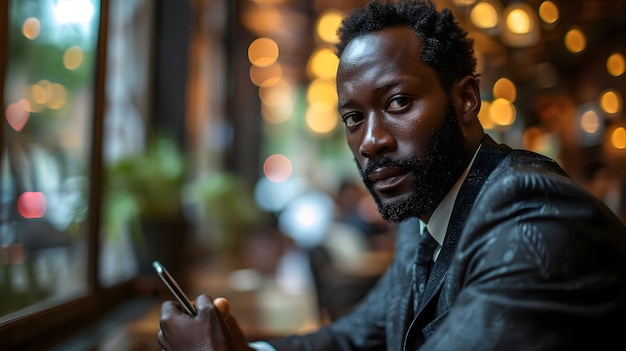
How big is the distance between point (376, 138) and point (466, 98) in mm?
247

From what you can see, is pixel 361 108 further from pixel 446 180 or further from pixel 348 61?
pixel 446 180

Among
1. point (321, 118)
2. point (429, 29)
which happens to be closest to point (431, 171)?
point (429, 29)

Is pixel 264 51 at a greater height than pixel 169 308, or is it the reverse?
pixel 264 51

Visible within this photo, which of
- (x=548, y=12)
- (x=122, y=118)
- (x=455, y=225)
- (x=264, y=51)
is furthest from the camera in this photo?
(x=264, y=51)

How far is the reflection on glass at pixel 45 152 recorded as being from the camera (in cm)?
174

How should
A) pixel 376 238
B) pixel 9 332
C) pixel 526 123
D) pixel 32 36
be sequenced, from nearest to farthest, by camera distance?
pixel 9 332, pixel 32 36, pixel 526 123, pixel 376 238

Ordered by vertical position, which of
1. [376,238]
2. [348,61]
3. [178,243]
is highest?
[348,61]

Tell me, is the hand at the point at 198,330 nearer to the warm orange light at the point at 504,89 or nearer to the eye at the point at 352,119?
the eye at the point at 352,119

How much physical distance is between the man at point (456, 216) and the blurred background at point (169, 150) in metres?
0.69

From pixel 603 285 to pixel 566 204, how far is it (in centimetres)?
13

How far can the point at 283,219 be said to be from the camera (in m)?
9.93

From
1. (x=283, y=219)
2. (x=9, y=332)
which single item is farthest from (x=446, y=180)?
(x=283, y=219)

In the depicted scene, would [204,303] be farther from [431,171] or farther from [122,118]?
[122,118]

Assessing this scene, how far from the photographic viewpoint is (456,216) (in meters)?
1.14
